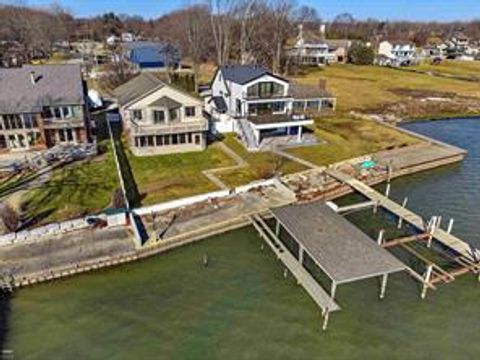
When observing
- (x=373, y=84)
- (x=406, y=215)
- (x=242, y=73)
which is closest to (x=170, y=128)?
(x=242, y=73)

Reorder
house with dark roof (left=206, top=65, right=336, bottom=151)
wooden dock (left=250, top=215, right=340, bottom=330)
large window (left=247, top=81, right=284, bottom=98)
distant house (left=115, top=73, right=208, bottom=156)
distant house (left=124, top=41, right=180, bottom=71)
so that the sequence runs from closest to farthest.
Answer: wooden dock (left=250, top=215, right=340, bottom=330) → distant house (left=115, top=73, right=208, bottom=156) → house with dark roof (left=206, top=65, right=336, bottom=151) → large window (left=247, top=81, right=284, bottom=98) → distant house (left=124, top=41, right=180, bottom=71)

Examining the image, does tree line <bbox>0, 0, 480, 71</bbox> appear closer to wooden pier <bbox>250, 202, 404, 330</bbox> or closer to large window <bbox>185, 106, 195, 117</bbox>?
large window <bbox>185, 106, 195, 117</bbox>

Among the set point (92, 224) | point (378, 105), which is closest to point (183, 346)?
point (92, 224)

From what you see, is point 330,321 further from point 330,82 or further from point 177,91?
point 330,82

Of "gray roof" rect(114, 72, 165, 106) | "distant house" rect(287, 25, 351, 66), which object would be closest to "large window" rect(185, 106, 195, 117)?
"gray roof" rect(114, 72, 165, 106)

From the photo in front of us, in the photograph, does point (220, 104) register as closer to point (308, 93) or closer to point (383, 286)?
point (308, 93)

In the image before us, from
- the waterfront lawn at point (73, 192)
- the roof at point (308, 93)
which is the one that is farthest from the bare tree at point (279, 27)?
the waterfront lawn at point (73, 192)

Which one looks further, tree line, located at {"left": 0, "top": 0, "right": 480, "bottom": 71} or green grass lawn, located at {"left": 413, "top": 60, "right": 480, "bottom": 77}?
green grass lawn, located at {"left": 413, "top": 60, "right": 480, "bottom": 77}
